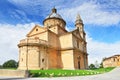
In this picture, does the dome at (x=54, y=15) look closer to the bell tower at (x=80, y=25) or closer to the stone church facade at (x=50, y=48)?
the stone church facade at (x=50, y=48)

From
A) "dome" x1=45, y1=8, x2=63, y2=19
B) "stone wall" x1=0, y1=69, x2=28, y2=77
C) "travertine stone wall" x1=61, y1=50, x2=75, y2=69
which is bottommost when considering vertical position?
"stone wall" x1=0, y1=69, x2=28, y2=77

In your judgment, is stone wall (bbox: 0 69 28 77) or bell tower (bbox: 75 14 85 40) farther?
bell tower (bbox: 75 14 85 40)

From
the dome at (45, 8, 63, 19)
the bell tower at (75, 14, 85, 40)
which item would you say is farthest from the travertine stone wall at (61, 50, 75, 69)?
the bell tower at (75, 14, 85, 40)

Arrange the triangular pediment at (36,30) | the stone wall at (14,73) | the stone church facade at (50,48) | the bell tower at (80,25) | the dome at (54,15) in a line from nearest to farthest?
the stone wall at (14,73)
the stone church facade at (50,48)
the triangular pediment at (36,30)
the dome at (54,15)
the bell tower at (80,25)

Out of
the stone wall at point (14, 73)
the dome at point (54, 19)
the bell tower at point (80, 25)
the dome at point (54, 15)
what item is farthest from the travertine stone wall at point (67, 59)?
the stone wall at point (14, 73)

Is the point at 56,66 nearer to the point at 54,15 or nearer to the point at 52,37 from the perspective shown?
the point at 52,37

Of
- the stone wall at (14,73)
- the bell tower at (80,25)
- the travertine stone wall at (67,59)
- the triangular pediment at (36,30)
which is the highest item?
the bell tower at (80,25)

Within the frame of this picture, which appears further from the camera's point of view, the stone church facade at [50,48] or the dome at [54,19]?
the dome at [54,19]

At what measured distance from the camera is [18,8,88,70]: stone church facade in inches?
1223

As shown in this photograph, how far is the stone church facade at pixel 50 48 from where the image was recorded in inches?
1223

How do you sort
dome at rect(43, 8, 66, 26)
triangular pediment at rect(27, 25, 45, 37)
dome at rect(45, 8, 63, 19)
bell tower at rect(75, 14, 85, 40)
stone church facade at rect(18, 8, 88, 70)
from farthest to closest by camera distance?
bell tower at rect(75, 14, 85, 40) < dome at rect(45, 8, 63, 19) < dome at rect(43, 8, 66, 26) < triangular pediment at rect(27, 25, 45, 37) < stone church facade at rect(18, 8, 88, 70)

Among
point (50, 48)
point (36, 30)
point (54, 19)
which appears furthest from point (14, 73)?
point (54, 19)

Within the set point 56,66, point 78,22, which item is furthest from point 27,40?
point 78,22

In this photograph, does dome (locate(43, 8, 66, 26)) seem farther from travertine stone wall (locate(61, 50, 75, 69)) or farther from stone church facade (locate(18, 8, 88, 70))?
travertine stone wall (locate(61, 50, 75, 69))
